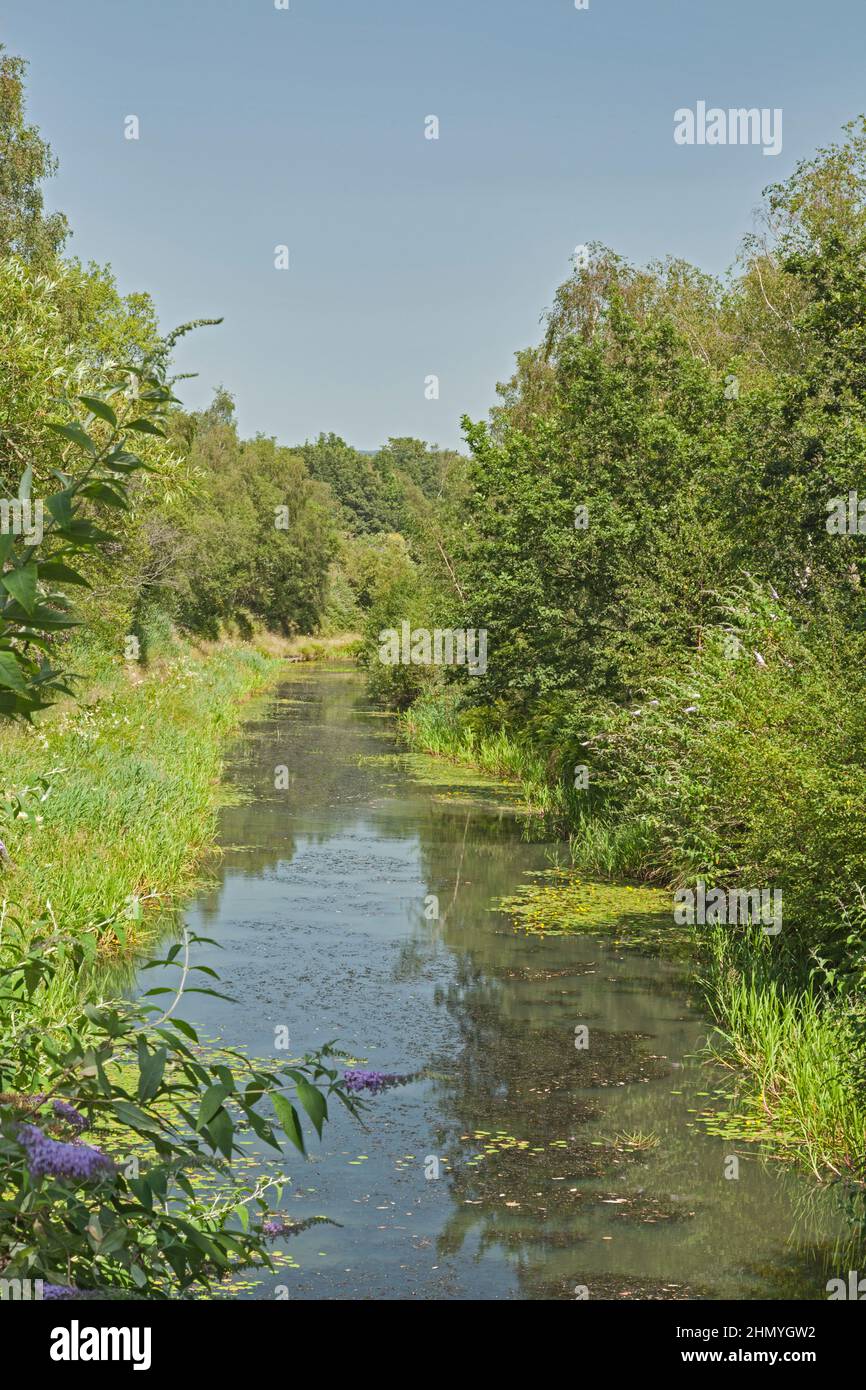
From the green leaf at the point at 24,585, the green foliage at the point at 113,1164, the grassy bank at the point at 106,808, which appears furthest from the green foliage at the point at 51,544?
the grassy bank at the point at 106,808

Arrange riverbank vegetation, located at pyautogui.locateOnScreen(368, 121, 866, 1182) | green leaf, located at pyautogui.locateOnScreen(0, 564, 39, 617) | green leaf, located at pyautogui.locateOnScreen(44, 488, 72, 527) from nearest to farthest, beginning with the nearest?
green leaf, located at pyautogui.locateOnScreen(0, 564, 39, 617)
green leaf, located at pyautogui.locateOnScreen(44, 488, 72, 527)
riverbank vegetation, located at pyautogui.locateOnScreen(368, 121, 866, 1182)

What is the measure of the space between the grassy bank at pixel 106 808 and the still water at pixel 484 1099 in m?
0.64

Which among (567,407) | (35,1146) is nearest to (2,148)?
(567,407)

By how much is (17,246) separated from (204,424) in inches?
1738

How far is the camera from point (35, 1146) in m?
2.18

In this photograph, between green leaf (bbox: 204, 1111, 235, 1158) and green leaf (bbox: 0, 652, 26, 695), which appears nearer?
green leaf (bbox: 0, 652, 26, 695)

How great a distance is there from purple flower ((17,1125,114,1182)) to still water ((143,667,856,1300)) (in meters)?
2.56

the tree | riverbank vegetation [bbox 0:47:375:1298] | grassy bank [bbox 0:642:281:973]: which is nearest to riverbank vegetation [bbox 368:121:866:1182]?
riverbank vegetation [bbox 0:47:375:1298]

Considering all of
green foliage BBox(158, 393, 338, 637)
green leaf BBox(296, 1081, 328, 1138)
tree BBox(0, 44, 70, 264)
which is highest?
tree BBox(0, 44, 70, 264)

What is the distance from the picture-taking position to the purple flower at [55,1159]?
2172 mm

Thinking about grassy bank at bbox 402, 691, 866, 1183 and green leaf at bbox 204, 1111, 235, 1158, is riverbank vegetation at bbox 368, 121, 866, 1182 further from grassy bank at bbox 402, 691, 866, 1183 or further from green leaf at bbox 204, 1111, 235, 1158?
green leaf at bbox 204, 1111, 235, 1158

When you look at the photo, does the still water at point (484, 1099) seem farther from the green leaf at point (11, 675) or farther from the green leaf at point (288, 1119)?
the green leaf at point (11, 675)

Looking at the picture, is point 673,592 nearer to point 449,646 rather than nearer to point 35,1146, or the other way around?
point 449,646

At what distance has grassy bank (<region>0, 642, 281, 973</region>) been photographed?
9961 millimetres
